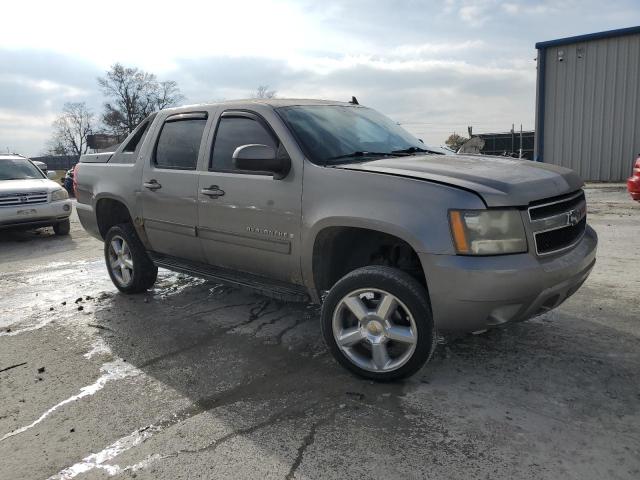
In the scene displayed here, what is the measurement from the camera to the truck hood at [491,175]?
292 centimetres

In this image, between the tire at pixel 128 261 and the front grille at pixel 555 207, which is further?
the tire at pixel 128 261

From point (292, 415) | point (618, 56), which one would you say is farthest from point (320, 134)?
point (618, 56)

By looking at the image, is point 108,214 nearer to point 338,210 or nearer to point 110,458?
point 338,210

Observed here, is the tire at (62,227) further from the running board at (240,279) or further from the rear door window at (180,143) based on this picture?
the rear door window at (180,143)

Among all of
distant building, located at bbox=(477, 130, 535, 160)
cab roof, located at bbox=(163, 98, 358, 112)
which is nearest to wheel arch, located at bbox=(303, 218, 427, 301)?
cab roof, located at bbox=(163, 98, 358, 112)

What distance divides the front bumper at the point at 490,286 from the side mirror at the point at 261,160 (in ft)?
3.99

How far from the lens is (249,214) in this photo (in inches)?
152

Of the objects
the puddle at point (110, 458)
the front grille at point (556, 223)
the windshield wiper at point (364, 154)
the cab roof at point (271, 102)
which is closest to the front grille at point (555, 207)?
the front grille at point (556, 223)

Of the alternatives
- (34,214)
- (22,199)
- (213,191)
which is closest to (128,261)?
(213,191)

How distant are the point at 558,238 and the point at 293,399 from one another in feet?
6.20

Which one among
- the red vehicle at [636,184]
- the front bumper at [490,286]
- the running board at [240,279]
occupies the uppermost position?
the front bumper at [490,286]

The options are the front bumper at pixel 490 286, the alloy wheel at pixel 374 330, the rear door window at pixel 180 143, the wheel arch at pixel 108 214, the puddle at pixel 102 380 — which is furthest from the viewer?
the wheel arch at pixel 108 214

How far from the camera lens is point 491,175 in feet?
10.2

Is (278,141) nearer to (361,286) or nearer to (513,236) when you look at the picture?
(361,286)
